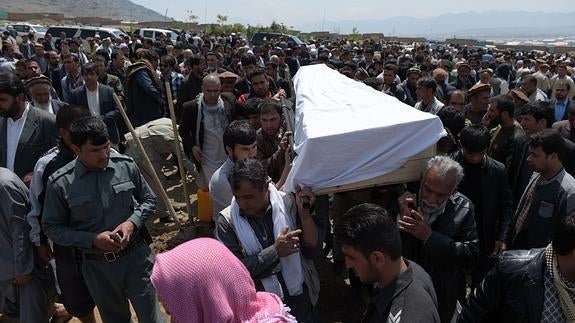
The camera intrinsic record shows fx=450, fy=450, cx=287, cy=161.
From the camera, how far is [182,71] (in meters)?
10.1

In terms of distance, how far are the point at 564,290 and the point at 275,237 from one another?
134 centimetres

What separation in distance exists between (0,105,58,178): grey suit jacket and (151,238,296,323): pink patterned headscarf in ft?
8.15

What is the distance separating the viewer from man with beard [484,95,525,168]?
4125 millimetres

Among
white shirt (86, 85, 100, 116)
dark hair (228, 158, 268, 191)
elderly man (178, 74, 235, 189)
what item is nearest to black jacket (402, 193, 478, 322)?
dark hair (228, 158, 268, 191)

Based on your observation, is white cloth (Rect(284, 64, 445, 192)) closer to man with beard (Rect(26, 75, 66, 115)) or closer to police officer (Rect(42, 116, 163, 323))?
police officer (Rect(42, 116, 163, 323))

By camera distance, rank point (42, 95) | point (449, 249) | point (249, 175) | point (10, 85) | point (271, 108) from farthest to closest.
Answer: point (42, 95) < point (271, 108) < point (10, 85) < point (449, 249) < point (249, 175)

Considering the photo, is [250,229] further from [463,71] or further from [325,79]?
[463,71]

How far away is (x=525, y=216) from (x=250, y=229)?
6.44ft

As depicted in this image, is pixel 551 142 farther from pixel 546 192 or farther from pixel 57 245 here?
pixel 57 245

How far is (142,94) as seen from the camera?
667 centimetres

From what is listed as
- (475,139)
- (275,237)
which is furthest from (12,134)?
(475,139)

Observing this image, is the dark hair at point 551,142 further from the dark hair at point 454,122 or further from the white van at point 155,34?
the white van at point 155,34

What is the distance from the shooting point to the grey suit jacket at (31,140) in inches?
143

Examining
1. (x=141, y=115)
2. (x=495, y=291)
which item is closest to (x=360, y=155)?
(x=495, y=291)
